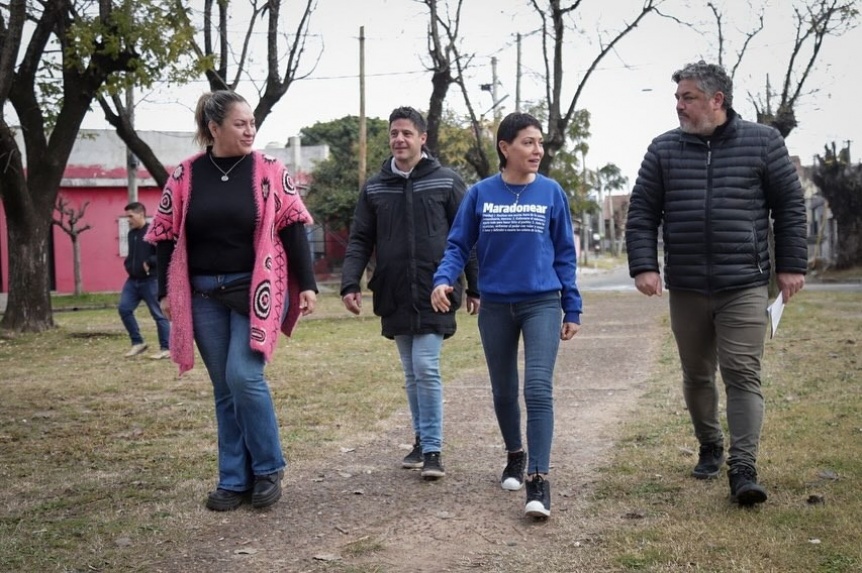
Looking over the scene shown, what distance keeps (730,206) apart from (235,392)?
102 inches

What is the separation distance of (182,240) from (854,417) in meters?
4.73

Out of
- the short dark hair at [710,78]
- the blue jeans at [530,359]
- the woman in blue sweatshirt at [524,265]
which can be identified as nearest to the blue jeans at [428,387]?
the blue jeans at [530,359]

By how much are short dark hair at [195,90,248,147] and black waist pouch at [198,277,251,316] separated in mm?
735

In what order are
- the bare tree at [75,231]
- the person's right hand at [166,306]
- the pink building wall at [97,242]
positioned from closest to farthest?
the person's right hand at [166,306]
the bare tree at [75,231]
the pink building wall at [97,242]

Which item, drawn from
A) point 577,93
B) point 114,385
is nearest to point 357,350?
point 114,385

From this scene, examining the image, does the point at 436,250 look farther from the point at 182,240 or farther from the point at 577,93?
the point at 577,93

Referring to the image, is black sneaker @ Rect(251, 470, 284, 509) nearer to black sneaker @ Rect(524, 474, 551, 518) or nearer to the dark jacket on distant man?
black sneaker @ Rect(524, 474, 551, 518)

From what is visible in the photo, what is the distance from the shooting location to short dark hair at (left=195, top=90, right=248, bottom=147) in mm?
5426

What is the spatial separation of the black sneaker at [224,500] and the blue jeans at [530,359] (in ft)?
4.61

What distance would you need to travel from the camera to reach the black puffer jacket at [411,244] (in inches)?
245

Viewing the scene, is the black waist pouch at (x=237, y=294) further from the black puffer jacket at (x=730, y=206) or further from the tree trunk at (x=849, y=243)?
the tree trunk at (x=849, y=243)

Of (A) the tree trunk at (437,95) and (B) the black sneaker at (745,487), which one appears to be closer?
(B) the black sneaker at (745,487)

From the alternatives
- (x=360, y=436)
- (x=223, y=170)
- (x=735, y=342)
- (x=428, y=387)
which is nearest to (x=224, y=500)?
(x=428, y=387)

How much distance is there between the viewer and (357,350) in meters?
14.0
